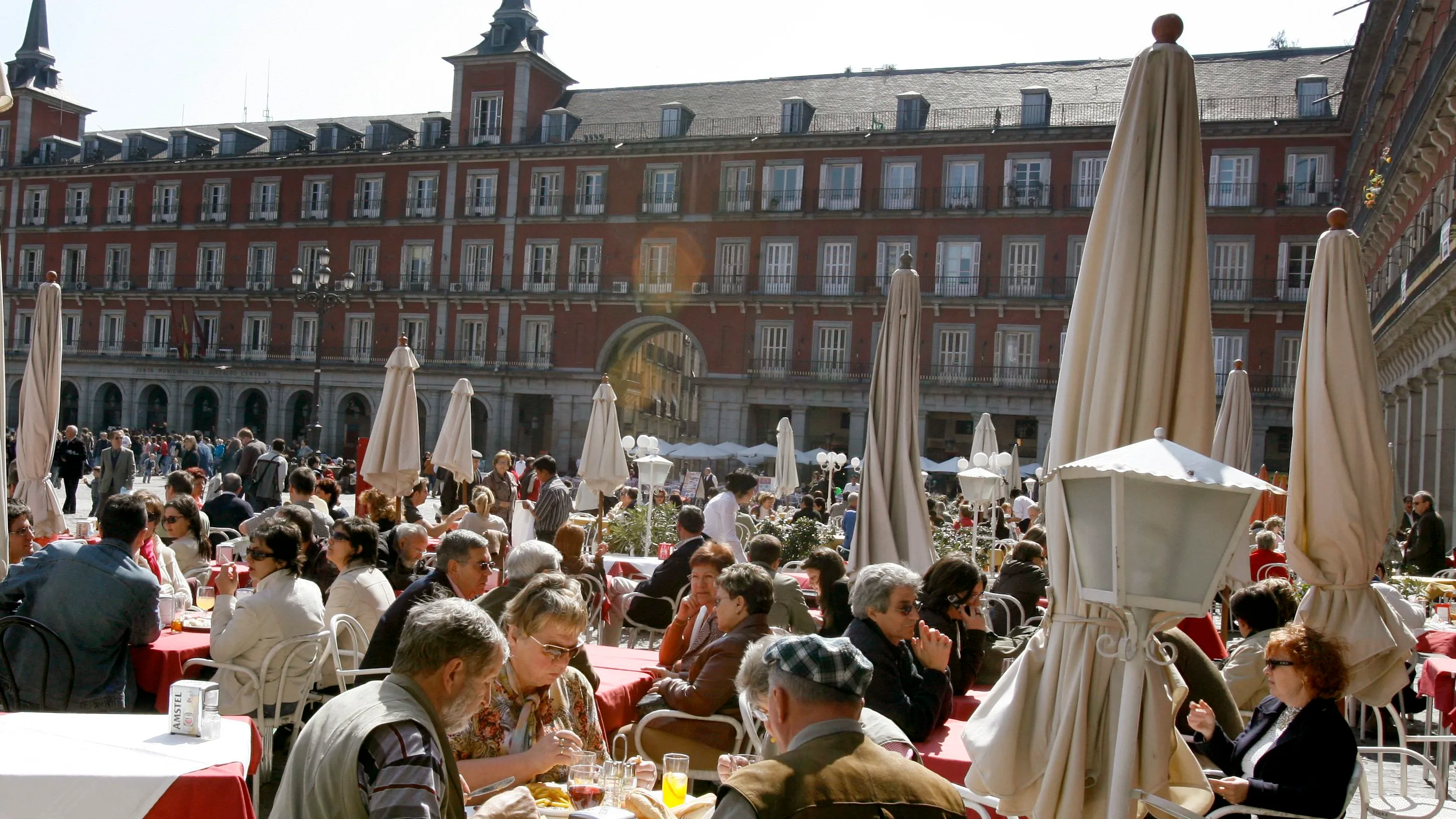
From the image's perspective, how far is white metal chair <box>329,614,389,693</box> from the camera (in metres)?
5.43

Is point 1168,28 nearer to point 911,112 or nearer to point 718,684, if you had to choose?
point 718,684

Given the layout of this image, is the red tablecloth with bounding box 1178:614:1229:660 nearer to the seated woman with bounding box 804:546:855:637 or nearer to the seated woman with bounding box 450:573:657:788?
the seated woman with bounding box 804:546:855:637

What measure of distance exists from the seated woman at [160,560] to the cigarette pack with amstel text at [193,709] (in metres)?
3.79

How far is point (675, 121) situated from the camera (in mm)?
44344

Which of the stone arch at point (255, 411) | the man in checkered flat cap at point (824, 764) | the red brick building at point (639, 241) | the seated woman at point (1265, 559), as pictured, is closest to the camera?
the man in checkered flat cap at point (824, 764)

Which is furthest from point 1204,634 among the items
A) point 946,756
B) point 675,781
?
point 675,781

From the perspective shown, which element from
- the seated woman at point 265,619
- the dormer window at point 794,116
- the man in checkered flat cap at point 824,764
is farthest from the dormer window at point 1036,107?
the man in checkered flat cap at point 824,764

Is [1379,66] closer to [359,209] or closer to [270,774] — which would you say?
[270,774]

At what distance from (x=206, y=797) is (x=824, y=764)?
184cm

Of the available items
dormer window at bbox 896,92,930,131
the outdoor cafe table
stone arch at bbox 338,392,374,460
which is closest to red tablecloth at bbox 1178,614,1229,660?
the outdoor cafe table

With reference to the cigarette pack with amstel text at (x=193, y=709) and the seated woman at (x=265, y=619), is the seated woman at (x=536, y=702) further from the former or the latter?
the seated woman at (x=265, y=619)

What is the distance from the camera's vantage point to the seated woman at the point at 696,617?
247 inches

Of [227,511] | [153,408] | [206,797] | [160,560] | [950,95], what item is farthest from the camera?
[153,408]

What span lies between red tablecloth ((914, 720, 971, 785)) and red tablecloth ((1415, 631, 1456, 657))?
462 cm
